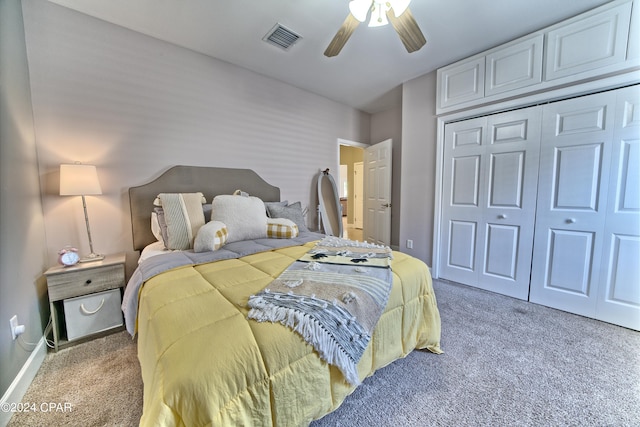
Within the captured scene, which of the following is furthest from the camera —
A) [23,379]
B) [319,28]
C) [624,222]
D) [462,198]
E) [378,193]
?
[378,193]

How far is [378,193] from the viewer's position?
14.4 ft

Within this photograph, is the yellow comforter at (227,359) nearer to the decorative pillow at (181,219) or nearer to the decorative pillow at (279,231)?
the decorative pillow at (181,219)

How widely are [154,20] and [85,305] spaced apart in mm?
2494

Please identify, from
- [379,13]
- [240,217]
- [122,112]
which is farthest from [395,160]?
[122,112]

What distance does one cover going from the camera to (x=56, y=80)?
77.8 inches

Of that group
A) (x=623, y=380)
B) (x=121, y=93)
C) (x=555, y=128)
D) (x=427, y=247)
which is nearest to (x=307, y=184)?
(x=427, y=247)

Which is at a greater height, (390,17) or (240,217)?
(390,17)

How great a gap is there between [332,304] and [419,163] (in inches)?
111

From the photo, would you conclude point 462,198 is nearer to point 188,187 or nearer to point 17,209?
point 188,187

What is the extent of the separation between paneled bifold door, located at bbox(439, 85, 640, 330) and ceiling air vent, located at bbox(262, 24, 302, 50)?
6.88ft

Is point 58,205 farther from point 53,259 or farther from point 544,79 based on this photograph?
point 544,79

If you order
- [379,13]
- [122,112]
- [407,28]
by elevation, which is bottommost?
[122,112]

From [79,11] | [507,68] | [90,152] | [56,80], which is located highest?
[79,11]

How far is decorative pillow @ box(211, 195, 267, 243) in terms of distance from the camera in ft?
7.16
